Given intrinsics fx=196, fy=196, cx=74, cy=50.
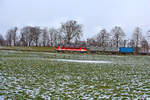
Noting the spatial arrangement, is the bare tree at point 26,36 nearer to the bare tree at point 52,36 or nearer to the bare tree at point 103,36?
the bare tree at point 52,36

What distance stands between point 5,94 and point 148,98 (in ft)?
24.4

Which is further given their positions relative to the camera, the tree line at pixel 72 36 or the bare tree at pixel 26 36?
the bare tree at pixel 26 36

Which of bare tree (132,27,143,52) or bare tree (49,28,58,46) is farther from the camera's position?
bare tree (49,28,58,46)

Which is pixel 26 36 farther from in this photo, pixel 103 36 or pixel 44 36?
pixel 103 36

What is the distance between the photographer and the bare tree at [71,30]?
10144 centimetres

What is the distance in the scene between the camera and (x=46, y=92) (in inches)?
425

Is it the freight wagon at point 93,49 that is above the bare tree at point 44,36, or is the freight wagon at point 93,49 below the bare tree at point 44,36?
below

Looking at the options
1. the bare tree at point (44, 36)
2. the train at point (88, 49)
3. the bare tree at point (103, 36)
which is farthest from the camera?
the bare tree at point (44, 36)

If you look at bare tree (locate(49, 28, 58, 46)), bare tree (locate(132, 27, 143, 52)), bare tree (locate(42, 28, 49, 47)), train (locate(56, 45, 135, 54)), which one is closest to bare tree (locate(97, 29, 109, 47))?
bare tree (locate(132, 27, 143, 52))

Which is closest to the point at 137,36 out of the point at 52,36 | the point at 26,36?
the point at 52,36

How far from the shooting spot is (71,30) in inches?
4003

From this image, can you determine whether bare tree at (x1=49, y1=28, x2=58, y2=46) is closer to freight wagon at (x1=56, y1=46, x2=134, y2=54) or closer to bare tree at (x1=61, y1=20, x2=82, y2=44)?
bare tree at (x1=61, y1=20, x2=82, y2=44)

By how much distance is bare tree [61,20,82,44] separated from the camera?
3994 inches

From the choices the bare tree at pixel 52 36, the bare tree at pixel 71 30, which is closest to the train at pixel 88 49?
the bare tree at pixel 71 30
